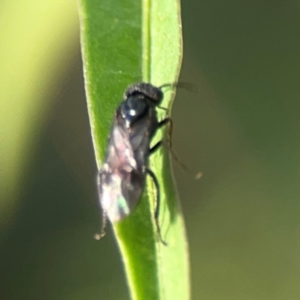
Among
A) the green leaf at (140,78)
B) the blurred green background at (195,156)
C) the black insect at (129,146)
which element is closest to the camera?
the green leaf at (140,78)

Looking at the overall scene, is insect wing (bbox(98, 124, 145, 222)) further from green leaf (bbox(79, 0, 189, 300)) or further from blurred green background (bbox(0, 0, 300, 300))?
blurred green background (bbox(0, 0, 300, 300))

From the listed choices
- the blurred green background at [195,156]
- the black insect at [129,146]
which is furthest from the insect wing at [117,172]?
the blurred green background at [195,156]

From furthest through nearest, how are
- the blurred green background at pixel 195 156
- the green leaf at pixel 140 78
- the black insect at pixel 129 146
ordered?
the blurred green background at pixel 195 156 < the black insect at pixel 129 146 < the green leaf at pixel 140 78

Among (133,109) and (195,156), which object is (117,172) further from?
(195,156)

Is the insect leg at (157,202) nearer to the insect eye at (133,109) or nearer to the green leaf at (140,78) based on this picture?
the green leaf at (140,78)

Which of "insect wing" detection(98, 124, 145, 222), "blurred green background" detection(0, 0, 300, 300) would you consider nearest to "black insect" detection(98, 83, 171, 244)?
"insect wing" detection(98, 124, 145, 222)

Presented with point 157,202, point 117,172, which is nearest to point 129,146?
point 117,172
